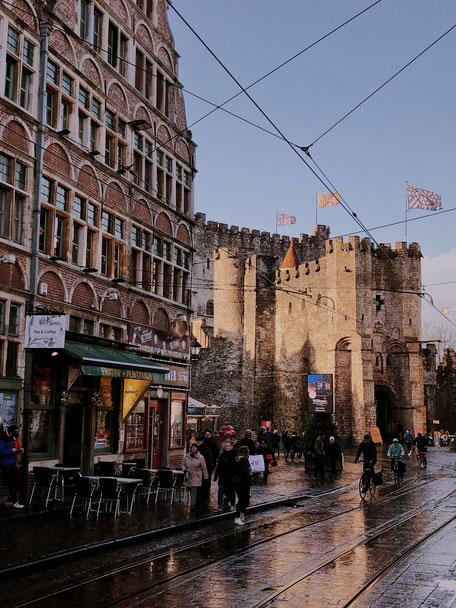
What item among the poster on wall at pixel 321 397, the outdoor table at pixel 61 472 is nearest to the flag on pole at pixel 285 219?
the poster on wall at pixel 321 397

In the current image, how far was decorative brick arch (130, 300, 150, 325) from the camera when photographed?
65.1ft

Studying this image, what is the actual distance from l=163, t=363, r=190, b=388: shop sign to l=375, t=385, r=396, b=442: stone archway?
28561 mm

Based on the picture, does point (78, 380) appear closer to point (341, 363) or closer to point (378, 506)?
point (378, 506)

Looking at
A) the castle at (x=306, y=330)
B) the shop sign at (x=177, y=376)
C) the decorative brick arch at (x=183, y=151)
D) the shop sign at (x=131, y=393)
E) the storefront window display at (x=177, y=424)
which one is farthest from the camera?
the castle at (x=306, y=330)

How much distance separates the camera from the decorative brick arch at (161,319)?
21.2 metres

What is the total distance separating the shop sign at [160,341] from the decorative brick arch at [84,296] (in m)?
2.00

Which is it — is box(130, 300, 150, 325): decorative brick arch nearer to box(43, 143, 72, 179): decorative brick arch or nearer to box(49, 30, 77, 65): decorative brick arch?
box(43, 143, 72, 179): decorative brick arch

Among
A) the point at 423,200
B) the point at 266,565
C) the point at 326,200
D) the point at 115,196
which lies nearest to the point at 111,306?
the point at 115,196

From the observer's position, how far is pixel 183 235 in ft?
77.0

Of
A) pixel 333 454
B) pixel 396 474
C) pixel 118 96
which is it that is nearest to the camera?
pixel 118 96

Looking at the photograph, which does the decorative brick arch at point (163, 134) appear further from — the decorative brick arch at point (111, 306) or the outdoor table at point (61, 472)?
the outdoor table at point (61, 472)

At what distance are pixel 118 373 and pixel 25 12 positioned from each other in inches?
306

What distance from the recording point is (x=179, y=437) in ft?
73.3

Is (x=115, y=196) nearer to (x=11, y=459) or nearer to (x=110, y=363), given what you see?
(x=110, y=363)
